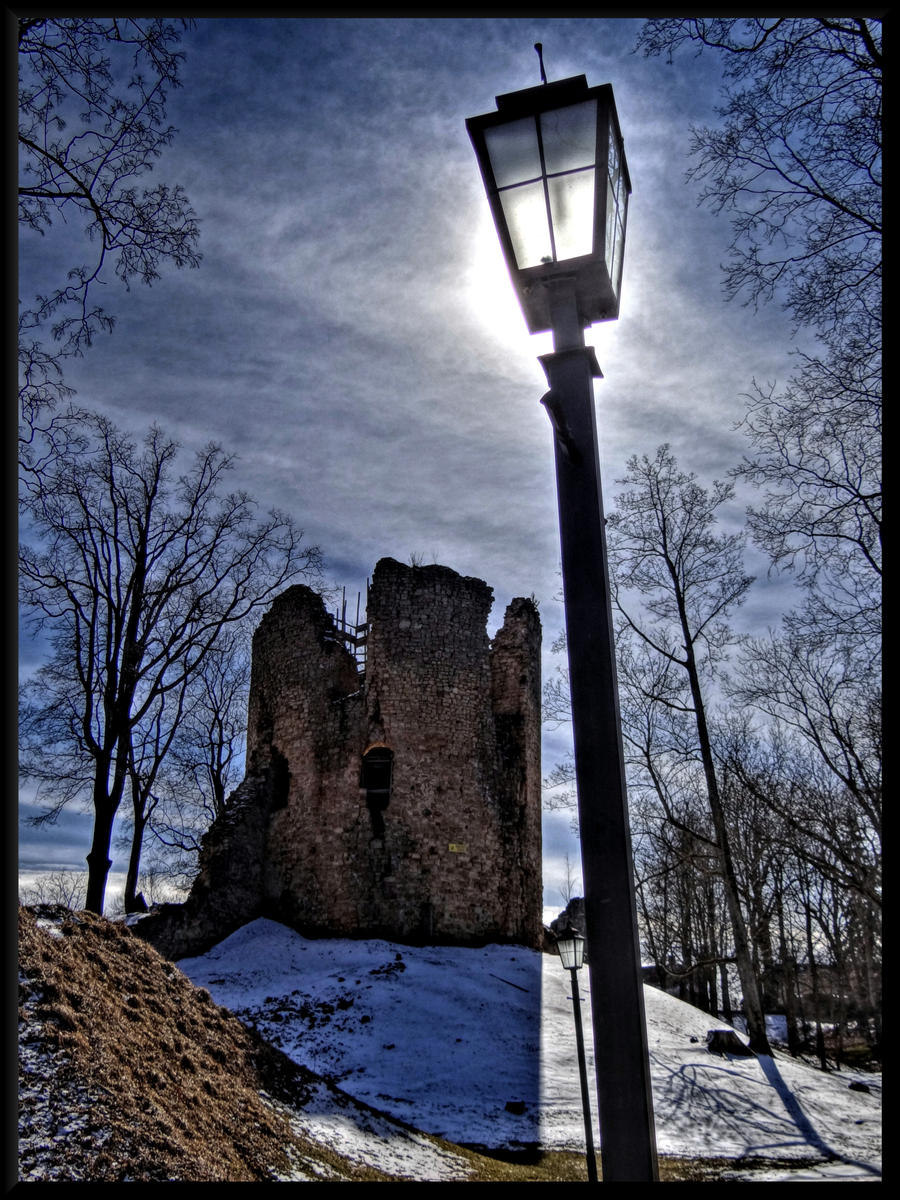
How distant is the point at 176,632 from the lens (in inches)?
545

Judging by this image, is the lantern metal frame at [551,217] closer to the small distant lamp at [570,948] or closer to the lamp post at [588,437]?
the lamp post at [588,437]

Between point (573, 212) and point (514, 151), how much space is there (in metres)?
Answer: 0.26

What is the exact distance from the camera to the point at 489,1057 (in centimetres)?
1168

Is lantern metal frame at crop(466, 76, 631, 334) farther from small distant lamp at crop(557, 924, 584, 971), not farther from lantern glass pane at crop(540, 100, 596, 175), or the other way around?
small distant lamp at crop(557, 924, 584, 971)

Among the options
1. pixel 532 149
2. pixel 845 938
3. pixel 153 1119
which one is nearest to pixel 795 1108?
pixel 153 1119

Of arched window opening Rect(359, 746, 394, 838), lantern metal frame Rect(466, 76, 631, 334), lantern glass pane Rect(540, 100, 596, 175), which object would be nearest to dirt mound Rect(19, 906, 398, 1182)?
lantern metal frame Rect(466, 76, 631, 334)

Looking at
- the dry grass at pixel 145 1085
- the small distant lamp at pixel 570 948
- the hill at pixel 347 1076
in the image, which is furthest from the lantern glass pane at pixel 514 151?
the small distant lamp at pixel 570 948

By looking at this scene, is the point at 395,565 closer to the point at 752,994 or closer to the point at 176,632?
the point at 176,632

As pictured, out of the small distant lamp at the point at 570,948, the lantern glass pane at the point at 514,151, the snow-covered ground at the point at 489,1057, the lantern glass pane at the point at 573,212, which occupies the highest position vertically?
the lantern glass pane at the point at 514,151

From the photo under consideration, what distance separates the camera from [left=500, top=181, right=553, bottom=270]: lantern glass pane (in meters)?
2.60

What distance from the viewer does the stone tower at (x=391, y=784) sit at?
1678 centimetres

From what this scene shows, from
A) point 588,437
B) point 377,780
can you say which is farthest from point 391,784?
point 588,437

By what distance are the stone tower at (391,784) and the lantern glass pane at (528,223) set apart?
15.6 meters

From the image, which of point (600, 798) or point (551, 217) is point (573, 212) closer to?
point (551, 217)
